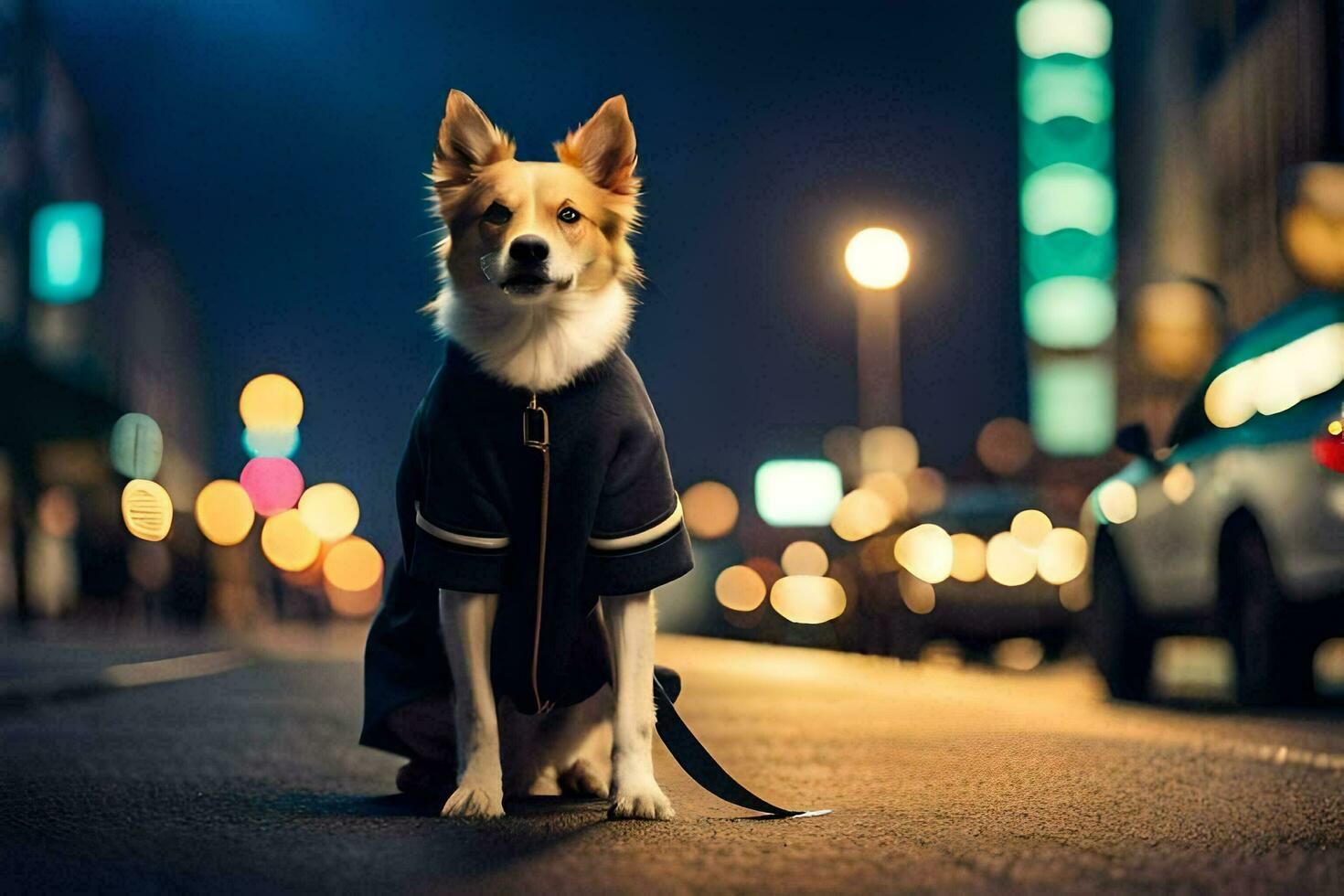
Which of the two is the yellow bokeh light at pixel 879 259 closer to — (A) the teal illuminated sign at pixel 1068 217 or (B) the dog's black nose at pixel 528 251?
(B) the dog's black nose at pixel 528 251

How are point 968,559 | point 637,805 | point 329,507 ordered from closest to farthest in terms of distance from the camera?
point 637,805, point 968,559, point 329,507

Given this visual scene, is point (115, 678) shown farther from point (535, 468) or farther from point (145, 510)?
point (535, 468)

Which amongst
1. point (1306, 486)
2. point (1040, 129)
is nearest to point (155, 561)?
point (1306, 486)

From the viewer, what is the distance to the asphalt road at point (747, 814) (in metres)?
4.59

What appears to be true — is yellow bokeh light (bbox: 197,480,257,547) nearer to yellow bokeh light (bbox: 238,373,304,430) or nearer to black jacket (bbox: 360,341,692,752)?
yellow bokeh light (bbox: 238,373,304,430)

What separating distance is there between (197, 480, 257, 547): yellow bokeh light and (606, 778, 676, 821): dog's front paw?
2867 inches

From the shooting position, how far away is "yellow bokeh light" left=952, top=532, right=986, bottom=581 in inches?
892

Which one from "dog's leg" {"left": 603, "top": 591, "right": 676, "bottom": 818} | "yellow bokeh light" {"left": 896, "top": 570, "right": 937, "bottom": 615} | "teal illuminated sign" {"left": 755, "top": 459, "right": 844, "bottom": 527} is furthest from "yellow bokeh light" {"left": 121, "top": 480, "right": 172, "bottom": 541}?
"teal illuminated sign" {"left": 755, "top": 459, "right": 844, "bottom": 527}

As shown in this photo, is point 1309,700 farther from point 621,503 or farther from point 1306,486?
point 621,503

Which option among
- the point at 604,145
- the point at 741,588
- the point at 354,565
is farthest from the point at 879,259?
the point at 354,565

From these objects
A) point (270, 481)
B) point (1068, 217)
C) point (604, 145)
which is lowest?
point (604, 145)

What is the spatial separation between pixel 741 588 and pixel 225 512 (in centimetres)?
3093

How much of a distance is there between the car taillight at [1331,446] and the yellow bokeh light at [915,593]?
1246 centimetres

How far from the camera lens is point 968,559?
2277 cm
